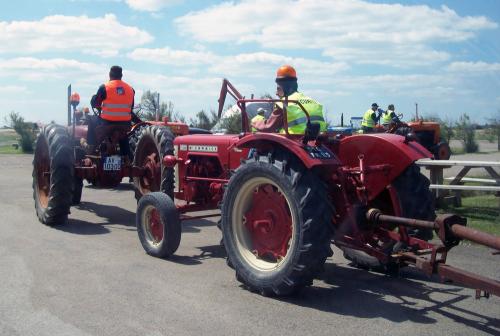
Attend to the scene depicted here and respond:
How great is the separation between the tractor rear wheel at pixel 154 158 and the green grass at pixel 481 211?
437cm

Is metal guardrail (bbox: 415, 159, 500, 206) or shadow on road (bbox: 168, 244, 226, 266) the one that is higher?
metal guardrail (bbox: 415, 159, 500, 206)

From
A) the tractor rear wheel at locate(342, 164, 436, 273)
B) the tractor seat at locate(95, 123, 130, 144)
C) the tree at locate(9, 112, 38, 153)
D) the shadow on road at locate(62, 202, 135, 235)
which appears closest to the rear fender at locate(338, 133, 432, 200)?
the tractor rear wheel at locate(342, 164, 436, 273)

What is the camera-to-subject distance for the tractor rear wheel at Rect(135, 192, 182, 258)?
6355 mm

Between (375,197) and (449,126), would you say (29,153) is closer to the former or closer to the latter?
(449,126)

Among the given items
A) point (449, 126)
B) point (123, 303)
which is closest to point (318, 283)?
point (123, 303)

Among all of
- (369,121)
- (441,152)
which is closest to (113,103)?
(369,121)

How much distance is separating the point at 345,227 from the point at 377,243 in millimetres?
385

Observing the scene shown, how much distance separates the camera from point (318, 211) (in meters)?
4.73

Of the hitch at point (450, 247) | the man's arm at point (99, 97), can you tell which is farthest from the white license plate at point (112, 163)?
the hitch at point (450, 247)

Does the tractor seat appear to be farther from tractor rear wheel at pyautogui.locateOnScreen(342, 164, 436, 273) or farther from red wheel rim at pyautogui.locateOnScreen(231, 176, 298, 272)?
tractor rear wheel at pyautogui.locateOnScreen(342, 164, 436, 273)

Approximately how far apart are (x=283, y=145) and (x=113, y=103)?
4.76m

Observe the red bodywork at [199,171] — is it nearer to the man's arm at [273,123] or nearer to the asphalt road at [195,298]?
the asphalt road at [195,298]

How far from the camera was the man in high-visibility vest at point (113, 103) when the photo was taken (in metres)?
9.03

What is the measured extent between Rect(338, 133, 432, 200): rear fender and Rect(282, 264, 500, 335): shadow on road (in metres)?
0.85
